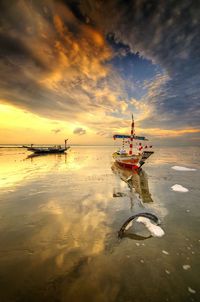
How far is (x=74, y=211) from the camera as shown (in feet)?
35.0

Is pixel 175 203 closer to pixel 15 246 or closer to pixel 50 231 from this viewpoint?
pixel 50 231

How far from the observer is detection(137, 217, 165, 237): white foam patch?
7.84 m

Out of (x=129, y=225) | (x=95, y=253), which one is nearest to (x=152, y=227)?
(x=129, y=225)

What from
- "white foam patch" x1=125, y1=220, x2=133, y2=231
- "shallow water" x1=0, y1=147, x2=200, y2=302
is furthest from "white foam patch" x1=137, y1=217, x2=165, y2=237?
"white foam patch" x1=125, y1=220, x2=133, y2=231

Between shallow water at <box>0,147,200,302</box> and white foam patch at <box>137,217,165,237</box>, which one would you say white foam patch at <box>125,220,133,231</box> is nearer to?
shallow water at <box>0,147,200,302</box>

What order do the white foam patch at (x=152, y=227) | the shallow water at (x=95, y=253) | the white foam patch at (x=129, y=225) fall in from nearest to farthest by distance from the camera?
1. the shallow water at (x=95, y=253)
2. the white foam patch at (x=152, y=227)
3. the white foam patch at (x=129, y=225)

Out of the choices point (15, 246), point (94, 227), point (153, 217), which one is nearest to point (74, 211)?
point (94, 227)

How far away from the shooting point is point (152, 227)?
8.44 meters

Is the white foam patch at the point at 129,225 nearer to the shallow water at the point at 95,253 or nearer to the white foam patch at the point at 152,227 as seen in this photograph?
the shallow water at the point at 95,253

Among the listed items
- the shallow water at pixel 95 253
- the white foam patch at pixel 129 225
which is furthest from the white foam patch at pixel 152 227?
the white foam patch at pixel 129 225

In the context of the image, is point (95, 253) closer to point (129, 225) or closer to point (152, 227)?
point (129, 225)

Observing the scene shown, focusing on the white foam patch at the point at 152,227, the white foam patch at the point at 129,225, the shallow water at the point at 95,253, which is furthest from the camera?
the white foam patch at the point at 129,225

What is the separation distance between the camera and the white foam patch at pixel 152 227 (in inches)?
309

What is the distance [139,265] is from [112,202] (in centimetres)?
672
